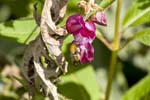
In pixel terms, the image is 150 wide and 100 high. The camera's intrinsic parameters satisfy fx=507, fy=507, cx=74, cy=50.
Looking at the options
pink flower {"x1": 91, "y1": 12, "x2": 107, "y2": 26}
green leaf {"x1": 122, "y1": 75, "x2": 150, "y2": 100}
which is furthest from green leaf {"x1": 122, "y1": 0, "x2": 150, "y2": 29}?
pink flower {"x1": 91, "y1": 12, "x2": 107, "y2": 26}

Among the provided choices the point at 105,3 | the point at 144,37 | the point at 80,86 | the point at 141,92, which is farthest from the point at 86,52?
the point at 80,86

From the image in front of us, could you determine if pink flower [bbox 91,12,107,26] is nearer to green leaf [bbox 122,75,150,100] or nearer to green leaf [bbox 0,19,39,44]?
green leaf [bbox 0,19,39,44]

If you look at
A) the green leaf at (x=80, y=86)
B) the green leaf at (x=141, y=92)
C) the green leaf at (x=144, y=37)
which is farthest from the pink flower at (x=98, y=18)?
the green leaf at (x=80, y=86)

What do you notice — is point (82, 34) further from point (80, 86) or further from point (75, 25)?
point (80, 86)

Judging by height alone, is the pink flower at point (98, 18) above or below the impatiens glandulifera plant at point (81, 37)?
above

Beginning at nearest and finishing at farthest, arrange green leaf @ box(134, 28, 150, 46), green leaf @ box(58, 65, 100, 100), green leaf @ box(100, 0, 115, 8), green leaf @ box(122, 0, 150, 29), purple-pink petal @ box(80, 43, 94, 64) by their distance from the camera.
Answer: purple-pink petal @ box(80, 43, 94, 64)
green leaf @ box(100, 0, 115, 8)
green leaf @ box(134, 28, 150, 46)
green leaf @ box(122, 0, 150, 29)
green leaf @ box(58, 65, 100, 100)

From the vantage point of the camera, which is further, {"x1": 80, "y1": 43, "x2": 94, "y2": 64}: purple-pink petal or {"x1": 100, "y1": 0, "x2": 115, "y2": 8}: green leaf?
{"x1": 100, "y1": 0, "x2": 115, "y2": 8}: green leaf

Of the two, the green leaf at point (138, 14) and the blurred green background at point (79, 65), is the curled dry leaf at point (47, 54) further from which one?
the green leaf at point (138, 14)
